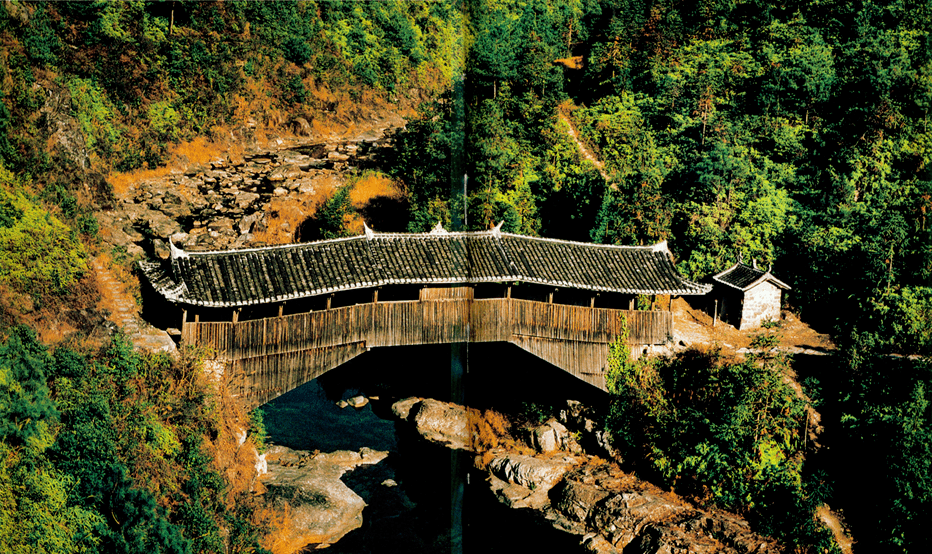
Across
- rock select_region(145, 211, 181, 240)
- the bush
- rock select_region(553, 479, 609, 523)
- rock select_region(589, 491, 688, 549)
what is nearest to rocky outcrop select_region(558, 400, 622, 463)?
rock select_region(553, 479, 609, 523)

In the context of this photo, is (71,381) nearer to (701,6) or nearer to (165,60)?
(165,60)

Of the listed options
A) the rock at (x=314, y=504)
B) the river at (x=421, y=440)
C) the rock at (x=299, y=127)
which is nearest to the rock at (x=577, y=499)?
the river at (x=421, y=440)

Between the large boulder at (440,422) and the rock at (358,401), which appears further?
the rock at (358,401)

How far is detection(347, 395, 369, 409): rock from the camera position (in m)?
27.2

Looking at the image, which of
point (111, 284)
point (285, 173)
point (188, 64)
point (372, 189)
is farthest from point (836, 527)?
point (188, 64)

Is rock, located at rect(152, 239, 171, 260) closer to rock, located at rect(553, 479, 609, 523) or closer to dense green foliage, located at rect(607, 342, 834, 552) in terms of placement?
rock, located at rect(553, 479, 609, 523)

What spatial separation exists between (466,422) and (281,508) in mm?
7656

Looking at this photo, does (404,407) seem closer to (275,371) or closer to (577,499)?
(275,371)

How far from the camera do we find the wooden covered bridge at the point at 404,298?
21.3 metres

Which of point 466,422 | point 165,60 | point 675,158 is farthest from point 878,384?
point 165,60

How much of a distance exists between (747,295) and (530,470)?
426 inches

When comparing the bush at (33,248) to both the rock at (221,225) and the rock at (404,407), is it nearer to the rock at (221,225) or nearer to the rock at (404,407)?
the rock at (221,225)

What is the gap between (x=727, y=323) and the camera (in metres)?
28.4

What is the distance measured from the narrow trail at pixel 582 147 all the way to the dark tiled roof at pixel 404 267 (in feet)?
32.3
